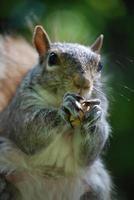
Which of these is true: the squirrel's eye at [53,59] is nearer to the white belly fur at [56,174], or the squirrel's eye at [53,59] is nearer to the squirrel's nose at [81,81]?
the squirrel's nose at [81,81]

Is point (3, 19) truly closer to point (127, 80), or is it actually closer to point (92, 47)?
point (127, 80)

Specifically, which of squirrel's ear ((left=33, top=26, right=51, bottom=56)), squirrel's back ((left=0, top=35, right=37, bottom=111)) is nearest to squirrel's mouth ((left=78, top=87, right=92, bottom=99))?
squirrel's ear ((left=33, top=26, right=51, bottom=56))

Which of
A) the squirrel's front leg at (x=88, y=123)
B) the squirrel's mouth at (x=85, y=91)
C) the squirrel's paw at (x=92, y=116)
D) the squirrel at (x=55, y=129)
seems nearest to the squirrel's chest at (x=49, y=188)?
the squirrel at (x=55, y=129)

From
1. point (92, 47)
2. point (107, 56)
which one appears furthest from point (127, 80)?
point (92, 47)

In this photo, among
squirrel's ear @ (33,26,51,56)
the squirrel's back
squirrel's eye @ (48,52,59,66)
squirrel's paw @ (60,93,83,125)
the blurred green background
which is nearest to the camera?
squirrel's paw @ (60,93,83,125)

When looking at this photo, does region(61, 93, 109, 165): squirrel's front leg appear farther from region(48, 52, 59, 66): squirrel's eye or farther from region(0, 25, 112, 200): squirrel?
region(48, 52, 59, 66): squirrel's eye

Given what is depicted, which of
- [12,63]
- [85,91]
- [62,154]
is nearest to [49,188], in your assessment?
[62,154]
